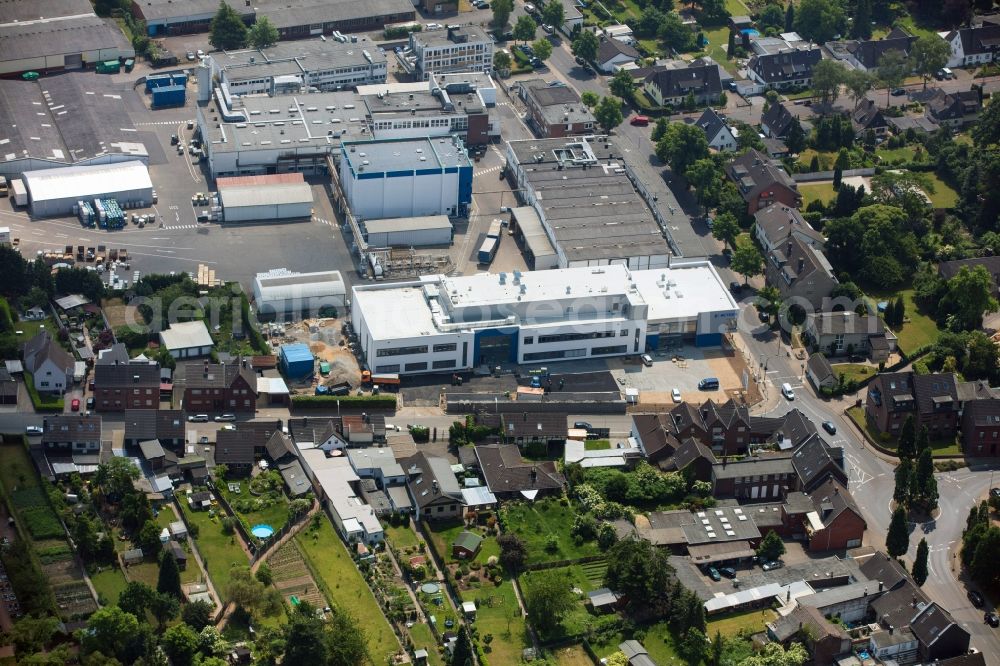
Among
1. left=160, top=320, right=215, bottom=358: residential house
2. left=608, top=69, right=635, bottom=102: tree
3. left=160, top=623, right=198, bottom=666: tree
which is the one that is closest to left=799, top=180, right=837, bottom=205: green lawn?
left=608, top=69, right=635, bottom=102: tree

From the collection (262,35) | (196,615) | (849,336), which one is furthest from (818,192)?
(196,615)

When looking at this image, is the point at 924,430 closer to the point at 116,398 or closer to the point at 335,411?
the point at 335,411

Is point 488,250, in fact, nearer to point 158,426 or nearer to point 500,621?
point 158,426

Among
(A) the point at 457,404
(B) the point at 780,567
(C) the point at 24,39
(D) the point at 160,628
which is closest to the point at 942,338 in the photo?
(B) the point at 780,567

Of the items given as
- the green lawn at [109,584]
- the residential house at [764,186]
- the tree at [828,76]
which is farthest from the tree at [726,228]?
the green lawn at [109,584]

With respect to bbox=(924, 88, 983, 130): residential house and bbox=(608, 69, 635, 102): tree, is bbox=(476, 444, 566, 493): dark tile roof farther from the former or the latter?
bbox=(924, 88, 983, 130): residential house

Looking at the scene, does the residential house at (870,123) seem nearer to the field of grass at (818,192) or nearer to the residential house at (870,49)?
the residential house at (870,49)
